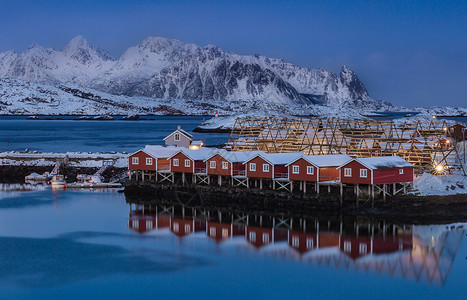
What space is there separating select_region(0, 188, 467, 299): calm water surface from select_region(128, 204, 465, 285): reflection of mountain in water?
62 mm

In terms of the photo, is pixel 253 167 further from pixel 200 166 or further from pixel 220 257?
pixel 220 257

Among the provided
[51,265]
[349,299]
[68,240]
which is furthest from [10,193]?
[349,299]

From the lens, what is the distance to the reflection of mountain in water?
32906 millimetres

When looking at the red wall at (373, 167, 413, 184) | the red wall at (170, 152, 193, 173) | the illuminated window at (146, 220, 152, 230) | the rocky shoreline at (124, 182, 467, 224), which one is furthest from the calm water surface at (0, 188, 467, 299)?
the red wall at (170, 152, 193, 173)

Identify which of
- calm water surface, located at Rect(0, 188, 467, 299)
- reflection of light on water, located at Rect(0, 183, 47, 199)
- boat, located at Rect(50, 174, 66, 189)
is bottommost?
calm water surface, located at Rect(0, 188, 467, 299)

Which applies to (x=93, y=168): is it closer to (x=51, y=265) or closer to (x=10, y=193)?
(x=10, y=193)

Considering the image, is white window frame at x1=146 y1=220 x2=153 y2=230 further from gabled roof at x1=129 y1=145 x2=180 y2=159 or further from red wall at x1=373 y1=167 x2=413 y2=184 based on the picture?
red wall at x1=373 y1=167 x2=413 y2=184

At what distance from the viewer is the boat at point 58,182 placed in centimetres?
6053

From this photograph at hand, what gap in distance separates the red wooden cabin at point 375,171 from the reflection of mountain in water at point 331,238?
398cm

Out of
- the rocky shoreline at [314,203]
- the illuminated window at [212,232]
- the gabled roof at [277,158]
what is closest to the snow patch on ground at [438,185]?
the rocky shoreline at [314,203]

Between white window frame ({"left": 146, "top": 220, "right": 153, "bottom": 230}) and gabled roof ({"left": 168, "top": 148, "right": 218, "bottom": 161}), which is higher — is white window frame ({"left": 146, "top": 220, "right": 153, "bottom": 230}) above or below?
below

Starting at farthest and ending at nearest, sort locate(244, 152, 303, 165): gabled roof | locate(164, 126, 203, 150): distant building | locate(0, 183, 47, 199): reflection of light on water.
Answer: locate(164, 126, 203, 150): distant building
locate(0, 183, 47, 199): reflection of light on water
locate(244, 152, 303, 165): gabled roof

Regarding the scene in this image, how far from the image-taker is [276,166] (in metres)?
50.0

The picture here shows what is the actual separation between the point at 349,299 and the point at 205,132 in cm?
14364
